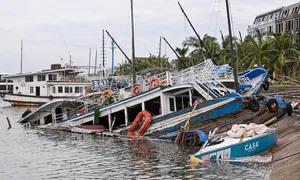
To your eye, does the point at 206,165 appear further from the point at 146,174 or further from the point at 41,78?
the point at 41,78

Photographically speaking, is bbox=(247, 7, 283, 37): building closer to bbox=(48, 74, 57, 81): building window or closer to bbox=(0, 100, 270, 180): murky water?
bbox=(48, 74, 57, 81): building window

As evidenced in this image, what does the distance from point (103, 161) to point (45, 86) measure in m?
50.2

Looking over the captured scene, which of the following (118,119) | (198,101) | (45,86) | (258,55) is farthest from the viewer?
(45,86)

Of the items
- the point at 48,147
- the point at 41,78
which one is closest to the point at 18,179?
the point at 48,147

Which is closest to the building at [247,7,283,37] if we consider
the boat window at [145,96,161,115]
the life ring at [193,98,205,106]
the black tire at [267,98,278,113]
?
the boat window at [145,96,161,115]

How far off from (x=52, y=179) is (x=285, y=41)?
153 feet

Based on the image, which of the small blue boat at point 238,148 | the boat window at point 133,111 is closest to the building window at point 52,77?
the boat window at point 133,111

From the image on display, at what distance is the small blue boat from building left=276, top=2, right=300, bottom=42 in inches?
2147

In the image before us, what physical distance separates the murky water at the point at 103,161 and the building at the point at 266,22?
58.7 meters

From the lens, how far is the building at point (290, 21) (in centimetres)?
7341

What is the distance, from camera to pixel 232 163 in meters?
17.8

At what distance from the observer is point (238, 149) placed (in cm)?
1817

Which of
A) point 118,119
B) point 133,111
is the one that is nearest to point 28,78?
point 118,119

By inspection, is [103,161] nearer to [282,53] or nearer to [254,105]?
[254,105]
